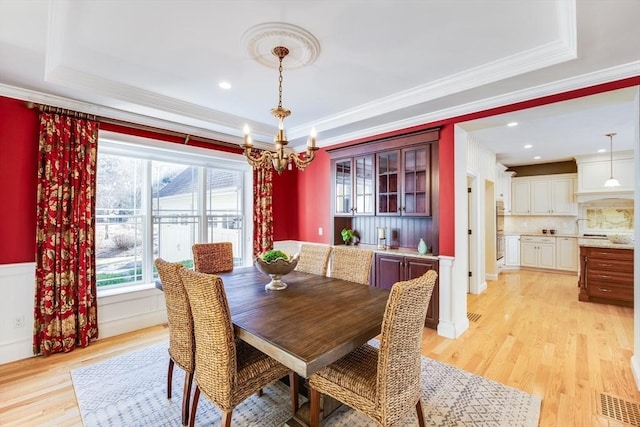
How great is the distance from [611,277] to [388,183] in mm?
3785

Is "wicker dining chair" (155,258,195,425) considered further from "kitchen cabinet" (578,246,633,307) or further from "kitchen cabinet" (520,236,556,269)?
"kitchen cabinet" (520,236,556,269)

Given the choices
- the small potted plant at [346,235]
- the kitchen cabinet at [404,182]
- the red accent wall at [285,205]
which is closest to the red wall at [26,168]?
the kitchen cabinet at [404,182]

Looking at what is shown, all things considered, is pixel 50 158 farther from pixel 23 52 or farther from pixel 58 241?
pixel 23 52

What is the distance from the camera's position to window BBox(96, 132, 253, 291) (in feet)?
11.5

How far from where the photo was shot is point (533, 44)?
86.2 inches

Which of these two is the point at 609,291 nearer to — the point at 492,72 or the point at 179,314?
the point at 492,72

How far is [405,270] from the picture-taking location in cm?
361

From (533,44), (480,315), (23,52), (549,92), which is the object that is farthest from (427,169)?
(23,52)

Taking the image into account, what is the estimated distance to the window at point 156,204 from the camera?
138 inches

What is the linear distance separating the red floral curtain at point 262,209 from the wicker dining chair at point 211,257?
1.36m

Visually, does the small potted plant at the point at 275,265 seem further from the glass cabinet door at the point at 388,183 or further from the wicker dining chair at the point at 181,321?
the glass cabinet door at the point at 388,183

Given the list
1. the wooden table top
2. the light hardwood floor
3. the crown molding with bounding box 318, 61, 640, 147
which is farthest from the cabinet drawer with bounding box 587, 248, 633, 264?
the wooden table top

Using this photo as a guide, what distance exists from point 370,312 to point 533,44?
232 centimetres

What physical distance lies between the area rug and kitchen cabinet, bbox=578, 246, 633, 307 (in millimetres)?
3510
